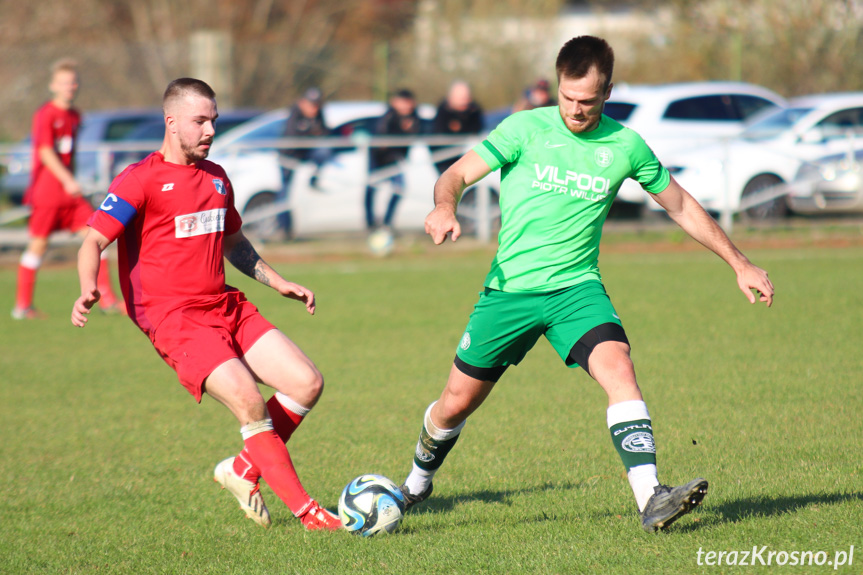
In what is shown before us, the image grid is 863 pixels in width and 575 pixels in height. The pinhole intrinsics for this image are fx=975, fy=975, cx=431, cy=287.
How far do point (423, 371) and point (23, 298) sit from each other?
4.92 m

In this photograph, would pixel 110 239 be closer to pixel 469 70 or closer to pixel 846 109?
pixel 846 109

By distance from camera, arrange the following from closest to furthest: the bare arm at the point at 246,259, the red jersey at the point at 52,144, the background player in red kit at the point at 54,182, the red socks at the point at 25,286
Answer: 1. the bare arm at the point at 246,259
2. the background player in red kit at the point at 54,182
3. the red jersey at the point at 52,144
4. the red socks at the point at 25,286

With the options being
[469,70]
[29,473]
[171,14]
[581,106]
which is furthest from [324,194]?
[171,14]

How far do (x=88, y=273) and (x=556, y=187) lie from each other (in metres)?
1.97

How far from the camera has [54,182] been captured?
31.7 feet

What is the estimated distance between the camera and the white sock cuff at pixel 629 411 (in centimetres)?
374

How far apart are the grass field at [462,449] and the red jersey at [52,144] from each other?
1285mm

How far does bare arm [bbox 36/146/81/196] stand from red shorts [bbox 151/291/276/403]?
17.6ft

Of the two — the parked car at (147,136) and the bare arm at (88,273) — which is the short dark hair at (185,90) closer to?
the bare arm at (88,273)

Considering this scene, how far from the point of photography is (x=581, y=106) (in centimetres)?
391

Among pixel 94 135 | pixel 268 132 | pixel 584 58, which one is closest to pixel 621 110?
pixel 268 132

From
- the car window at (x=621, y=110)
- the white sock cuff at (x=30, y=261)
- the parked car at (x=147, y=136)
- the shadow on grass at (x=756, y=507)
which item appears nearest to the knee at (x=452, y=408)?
the shadow on grass at (x=756, y=507)

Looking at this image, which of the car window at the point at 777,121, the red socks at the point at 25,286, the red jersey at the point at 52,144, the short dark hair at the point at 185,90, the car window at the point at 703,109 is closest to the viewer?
the short dark hair at the point at 185,90

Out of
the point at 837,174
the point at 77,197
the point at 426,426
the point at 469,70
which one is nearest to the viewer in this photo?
the point at 426,426
